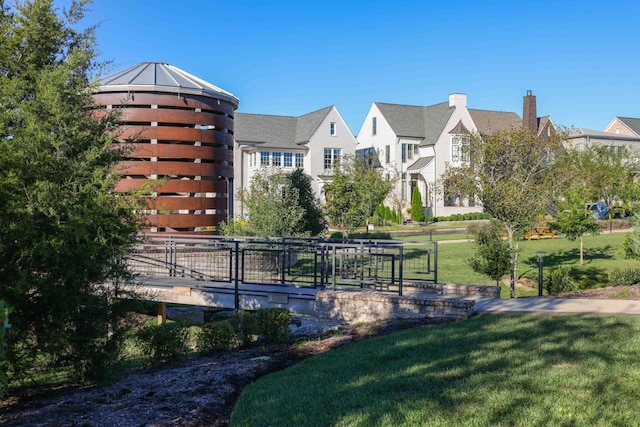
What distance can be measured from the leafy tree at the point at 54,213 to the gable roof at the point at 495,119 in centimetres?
5163

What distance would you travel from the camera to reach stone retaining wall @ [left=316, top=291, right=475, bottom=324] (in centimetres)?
1088

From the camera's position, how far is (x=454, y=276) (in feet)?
66.5

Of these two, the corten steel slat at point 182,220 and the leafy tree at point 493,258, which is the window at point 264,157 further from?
the leafy tree at point 493,258

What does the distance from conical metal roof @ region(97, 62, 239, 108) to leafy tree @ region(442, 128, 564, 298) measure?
9596 mm

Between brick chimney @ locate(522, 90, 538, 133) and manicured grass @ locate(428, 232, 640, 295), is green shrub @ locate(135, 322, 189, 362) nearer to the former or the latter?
manicured grass @ locate(428, 232, 640, 295)

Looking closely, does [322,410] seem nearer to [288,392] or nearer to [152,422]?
[288,392]

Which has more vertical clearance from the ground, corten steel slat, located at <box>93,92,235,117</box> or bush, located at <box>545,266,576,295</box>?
corten steel slat, located at <box>93,92,235,117</box>

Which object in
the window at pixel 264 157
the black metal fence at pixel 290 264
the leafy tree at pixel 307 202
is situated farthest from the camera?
the window at pixel 264 157

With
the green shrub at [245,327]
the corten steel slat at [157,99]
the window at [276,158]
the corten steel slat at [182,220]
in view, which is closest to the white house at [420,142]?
the window at [276,158]

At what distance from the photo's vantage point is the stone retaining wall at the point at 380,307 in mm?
10875

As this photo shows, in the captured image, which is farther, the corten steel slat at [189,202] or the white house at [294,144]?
the white house at [294,144]

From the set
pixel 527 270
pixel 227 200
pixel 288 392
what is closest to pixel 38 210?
pixel 288 392

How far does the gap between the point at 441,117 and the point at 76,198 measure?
159 feet

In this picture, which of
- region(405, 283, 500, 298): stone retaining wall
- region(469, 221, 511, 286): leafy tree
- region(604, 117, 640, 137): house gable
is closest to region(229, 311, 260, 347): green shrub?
region(405, 283, 500, 298): stone retaining wall
